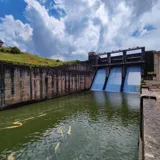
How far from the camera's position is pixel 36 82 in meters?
21.2

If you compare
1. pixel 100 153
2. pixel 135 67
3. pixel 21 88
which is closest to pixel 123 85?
pixel 135 67

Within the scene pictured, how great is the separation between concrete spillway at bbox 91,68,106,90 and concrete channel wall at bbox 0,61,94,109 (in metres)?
3.17

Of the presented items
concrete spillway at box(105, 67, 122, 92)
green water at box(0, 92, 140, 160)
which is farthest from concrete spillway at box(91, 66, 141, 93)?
green water at box(0, 92, 140, 160)

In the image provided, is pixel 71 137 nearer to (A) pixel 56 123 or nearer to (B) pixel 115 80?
(A) pixel 56 123

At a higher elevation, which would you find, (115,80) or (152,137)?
(115,80)

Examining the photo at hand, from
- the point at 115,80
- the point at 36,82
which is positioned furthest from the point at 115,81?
the point at 36,82

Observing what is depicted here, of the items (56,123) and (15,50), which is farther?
(15,50)

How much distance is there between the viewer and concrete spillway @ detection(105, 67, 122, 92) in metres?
31.6

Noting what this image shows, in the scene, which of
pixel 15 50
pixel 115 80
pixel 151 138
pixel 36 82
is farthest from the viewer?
pixel 115 80

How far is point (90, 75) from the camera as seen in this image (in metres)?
35.7

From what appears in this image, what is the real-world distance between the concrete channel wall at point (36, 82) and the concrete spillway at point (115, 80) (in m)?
5.70

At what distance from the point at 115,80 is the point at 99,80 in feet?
12.4

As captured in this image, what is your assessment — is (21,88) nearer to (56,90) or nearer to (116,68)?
(56,90)

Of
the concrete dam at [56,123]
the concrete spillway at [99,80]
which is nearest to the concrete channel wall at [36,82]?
the concrete dam at [56,123]
